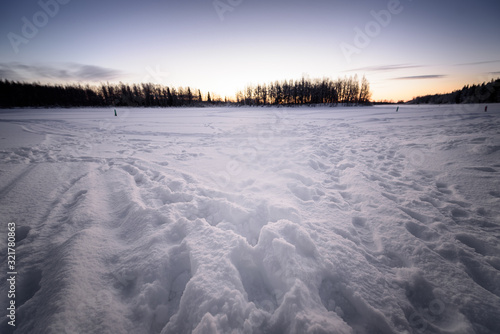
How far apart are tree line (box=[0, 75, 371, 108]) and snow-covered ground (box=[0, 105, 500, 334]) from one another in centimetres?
6064

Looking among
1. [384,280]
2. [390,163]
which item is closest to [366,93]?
[390,163]

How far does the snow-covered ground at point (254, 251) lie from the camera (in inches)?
59.1

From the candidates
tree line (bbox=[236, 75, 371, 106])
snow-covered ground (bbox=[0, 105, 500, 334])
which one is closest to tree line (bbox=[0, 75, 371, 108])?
tree line (bbox=[236, 75, 371, 106])

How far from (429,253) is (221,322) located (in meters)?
2.46

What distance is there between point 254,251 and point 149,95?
8594cm

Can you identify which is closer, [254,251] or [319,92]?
[254,251]

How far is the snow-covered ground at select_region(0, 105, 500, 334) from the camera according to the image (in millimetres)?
1500

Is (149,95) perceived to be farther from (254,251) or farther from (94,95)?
(254,251)

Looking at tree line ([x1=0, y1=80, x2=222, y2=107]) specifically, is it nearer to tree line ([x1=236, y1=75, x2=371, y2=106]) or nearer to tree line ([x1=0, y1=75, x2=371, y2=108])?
tree line ([x1=0, y1=75, x2=371, y2=108])

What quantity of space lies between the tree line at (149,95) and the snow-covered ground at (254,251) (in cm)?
6064

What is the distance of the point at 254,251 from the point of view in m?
2.06

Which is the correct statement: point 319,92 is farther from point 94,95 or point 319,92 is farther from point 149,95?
point 94,95

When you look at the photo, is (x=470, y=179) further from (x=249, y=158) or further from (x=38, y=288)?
(x=38, y=288)

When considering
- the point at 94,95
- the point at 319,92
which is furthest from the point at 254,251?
the point at 94,95
